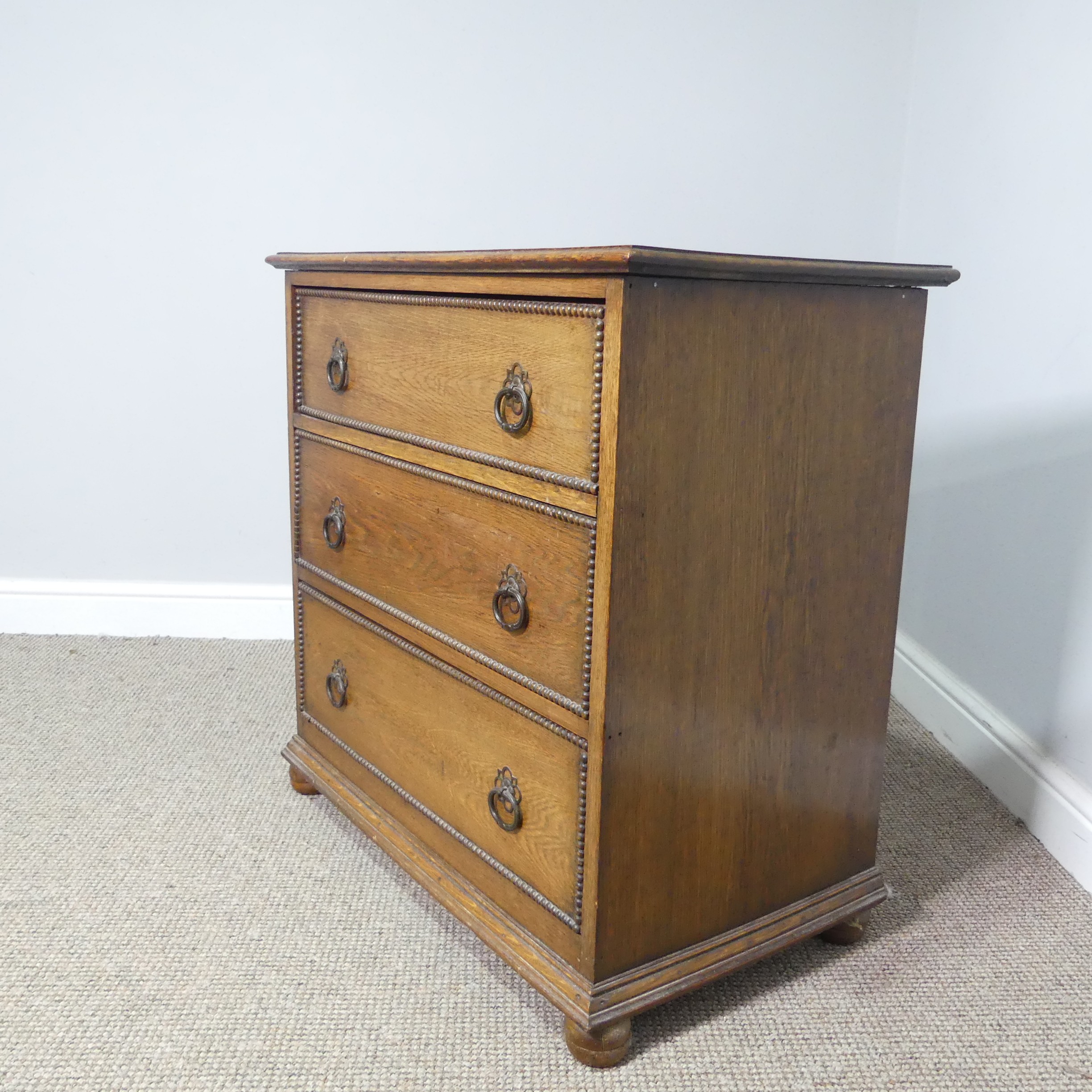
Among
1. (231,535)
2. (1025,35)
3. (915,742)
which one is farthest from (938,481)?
(231,535)

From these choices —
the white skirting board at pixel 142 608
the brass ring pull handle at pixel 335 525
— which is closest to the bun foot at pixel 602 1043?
the brass ring pull handle at pixel 335 525

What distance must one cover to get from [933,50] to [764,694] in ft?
4.98

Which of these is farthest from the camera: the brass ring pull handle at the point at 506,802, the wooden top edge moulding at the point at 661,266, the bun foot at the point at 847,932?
the bun foot at the point at 847,932

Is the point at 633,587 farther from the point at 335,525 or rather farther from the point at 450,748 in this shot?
the point at 335,525

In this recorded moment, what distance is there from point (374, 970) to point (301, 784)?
1.67 feet

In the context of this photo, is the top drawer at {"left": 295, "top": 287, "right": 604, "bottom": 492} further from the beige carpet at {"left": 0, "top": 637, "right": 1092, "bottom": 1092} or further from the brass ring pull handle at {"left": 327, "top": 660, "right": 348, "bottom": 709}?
the beige carpet at {"left": 0, "top": 637, "right": 1092, "bottom": 1092}

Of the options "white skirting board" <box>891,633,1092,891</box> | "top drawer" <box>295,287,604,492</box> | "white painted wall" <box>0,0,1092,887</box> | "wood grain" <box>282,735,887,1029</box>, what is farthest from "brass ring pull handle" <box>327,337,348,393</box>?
"white skirting board" <box>891,633,1092,891</box>

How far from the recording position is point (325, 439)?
64.2 inches

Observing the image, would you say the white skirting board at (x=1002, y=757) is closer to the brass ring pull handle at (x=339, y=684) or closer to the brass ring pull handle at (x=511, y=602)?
the brass ring pull handle at (x=511, y=602)

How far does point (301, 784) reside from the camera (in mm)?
1842

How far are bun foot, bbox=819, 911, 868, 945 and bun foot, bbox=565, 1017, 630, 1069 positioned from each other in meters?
0.35

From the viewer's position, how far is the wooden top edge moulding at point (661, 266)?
3.36 ft

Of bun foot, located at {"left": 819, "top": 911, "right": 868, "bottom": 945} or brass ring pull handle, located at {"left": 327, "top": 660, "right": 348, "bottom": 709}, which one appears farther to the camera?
brass ring pull handle, located at {"left": 327, "top": 660, "right": 348, "bottom": 709}

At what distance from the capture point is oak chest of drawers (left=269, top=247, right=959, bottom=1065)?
3.66 ft
